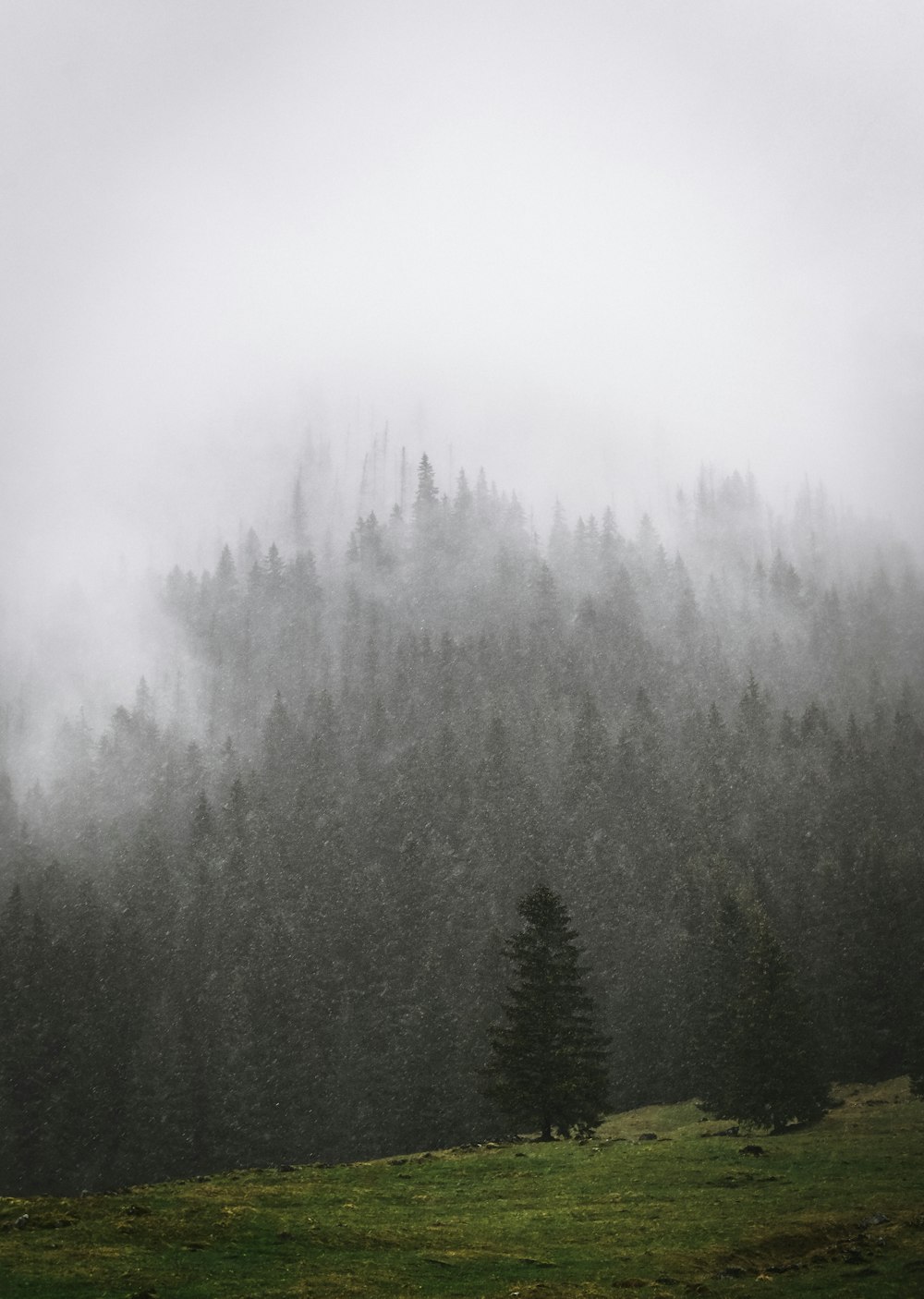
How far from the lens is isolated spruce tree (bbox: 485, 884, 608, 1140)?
61000 mm

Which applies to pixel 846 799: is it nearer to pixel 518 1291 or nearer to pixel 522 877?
pixel 522 877

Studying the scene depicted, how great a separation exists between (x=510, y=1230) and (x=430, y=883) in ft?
357

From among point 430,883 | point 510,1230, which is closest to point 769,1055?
point 510,1230

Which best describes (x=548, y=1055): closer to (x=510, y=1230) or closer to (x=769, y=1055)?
(x=769, y=1055)

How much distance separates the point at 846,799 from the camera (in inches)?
5541

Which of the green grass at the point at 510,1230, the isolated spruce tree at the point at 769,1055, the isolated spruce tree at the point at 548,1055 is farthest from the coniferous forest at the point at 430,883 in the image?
the green grass at the point at 510,1230

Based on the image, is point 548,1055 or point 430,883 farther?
point 430,883

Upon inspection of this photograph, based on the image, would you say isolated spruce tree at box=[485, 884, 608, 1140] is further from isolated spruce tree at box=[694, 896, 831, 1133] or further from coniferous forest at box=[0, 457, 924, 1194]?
coniferous forest at box=[0, 457, 924, 1194]

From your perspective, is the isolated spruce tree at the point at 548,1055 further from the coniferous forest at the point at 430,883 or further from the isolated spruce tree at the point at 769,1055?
the coniferous forest at the point at 430,883

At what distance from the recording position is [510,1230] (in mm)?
35281

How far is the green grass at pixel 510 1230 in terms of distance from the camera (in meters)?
27.0

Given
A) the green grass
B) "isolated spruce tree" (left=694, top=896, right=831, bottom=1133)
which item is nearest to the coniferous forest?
"isolated spruce tree" (left=694, top=896, right=831, bottom=1133)

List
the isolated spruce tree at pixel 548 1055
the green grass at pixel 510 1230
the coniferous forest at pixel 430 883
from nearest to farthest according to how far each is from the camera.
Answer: the green grass at pixel 510 1230 → the isolated spruce tree at pixel 548 1055 → the coniferous forest at pixel 430 883

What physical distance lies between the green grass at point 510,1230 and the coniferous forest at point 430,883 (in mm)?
31551
